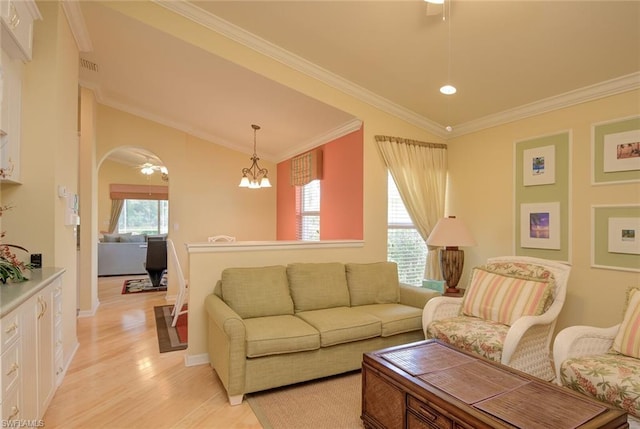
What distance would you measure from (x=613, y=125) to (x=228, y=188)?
210 inches

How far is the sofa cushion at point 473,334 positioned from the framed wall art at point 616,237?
3.92 feet

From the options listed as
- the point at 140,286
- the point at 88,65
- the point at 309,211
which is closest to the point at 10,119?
the point at 88,65

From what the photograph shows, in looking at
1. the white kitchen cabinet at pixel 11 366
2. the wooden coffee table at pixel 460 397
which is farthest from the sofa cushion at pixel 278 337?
the white kitchen cabinet at pixel 11 366

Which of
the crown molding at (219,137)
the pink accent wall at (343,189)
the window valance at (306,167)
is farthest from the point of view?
the window valance at (306,167)

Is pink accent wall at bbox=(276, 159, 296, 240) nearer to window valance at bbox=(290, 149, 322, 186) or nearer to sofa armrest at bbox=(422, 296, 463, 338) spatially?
window valance at bbox=(290, 149, 322, 186)

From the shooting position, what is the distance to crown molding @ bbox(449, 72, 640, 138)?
9.41 ft

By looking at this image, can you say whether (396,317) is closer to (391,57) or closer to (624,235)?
(624,235)

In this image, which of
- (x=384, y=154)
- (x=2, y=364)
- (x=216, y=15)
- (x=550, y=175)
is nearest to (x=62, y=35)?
(x=216, y=15)

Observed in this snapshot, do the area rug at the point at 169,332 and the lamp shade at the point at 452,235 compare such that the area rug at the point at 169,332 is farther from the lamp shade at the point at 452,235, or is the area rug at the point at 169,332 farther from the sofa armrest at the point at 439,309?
the lamp shade at the point at 452,235

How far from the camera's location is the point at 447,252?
11.9 feet

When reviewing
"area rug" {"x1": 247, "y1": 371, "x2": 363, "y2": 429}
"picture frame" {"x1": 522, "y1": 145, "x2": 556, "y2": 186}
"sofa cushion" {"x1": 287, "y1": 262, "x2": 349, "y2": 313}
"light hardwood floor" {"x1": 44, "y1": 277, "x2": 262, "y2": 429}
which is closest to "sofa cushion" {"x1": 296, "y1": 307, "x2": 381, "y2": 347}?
"sofa cushion" {"x1": 287, "y1": 262, "x2": 349, "y2": 313}

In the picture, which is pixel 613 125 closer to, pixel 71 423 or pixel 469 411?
pixel 469 411

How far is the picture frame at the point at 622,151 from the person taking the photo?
2814mm

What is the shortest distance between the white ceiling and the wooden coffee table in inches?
91.1
